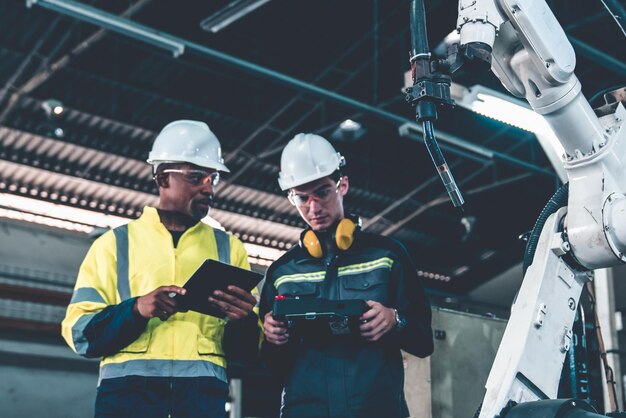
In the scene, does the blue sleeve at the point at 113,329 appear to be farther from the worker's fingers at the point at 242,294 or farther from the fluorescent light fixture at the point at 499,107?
the fluorescent light fixture at the point at 499,107

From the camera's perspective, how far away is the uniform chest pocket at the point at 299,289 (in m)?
3.71

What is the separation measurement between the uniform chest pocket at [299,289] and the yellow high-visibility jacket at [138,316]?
27 cm

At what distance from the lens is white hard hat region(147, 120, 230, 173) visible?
12.8 feet

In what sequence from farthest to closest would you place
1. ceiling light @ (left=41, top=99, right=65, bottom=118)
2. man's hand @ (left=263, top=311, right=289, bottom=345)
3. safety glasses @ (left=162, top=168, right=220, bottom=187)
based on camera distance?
1. ceiling light @ (left=41, top=99, right=65, bottom=118)
2. safety glasses @ (left=162, top=168, right=220, bottom=187)
3. man's hand @ (left=263, top=311, right=289, bottom=345)

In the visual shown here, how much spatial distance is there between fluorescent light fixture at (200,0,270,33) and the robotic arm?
6.04 m

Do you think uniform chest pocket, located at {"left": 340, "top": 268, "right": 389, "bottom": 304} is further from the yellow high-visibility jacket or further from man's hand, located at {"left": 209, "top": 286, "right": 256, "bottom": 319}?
the yellow high-visibility jacket

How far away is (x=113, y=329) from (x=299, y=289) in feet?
2.74

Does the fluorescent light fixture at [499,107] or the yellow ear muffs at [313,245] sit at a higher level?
the fluorescent light fixture at [499,107]

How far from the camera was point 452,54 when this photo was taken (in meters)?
2.73

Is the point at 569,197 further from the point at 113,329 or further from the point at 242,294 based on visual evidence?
the point at 113,329

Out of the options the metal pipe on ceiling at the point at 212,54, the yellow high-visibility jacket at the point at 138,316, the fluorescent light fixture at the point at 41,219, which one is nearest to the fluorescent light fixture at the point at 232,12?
the metal pipe on ceiling at the point at 212,54

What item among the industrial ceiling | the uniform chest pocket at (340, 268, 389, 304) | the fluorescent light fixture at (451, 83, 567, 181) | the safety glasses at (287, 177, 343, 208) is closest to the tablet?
the uniform chest pocket at (340, 268, 389, 304)

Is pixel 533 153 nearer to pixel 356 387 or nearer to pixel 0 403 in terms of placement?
pixel 0 403

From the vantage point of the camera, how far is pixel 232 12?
29.3 feet
